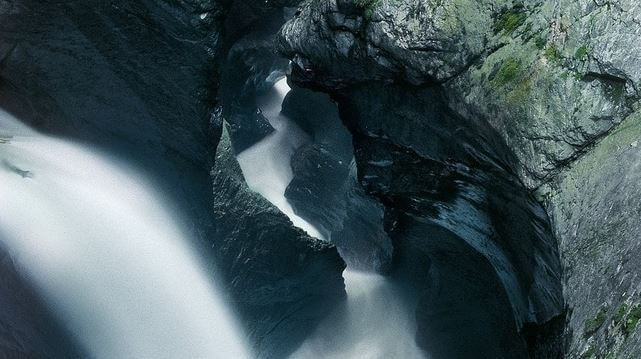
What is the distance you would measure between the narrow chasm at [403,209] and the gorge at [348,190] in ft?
0.22

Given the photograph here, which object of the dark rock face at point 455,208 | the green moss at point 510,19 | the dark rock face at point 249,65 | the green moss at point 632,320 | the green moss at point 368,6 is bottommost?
the green moss at point 632,320

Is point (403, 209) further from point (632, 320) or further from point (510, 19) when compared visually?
point (632, 320)

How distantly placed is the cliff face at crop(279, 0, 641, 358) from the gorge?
32 millimetres

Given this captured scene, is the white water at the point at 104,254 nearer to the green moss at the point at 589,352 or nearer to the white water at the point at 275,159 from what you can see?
the white water at the point at 275,159

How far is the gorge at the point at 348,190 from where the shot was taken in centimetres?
639

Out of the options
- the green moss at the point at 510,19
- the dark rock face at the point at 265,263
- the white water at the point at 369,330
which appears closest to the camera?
the green moss at the point at 510,19

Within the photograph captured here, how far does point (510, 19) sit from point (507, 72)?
2.74ft

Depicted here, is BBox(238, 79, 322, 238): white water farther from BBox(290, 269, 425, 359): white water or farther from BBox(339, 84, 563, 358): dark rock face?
BBox(339, 84, 563, 358): dark rock face

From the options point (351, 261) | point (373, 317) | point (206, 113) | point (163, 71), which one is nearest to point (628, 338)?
point (206, 113)

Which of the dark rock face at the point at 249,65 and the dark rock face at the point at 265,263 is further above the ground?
the dark rock face at the point at 249,65

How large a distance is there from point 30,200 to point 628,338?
29.4 feet

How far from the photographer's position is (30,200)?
9164 millimetres

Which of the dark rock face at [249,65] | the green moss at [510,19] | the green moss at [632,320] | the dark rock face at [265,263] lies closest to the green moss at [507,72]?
the green moss at [510,19]

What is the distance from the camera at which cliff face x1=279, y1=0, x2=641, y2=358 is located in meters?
5.67
